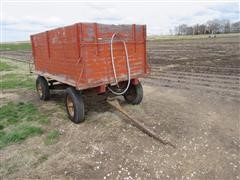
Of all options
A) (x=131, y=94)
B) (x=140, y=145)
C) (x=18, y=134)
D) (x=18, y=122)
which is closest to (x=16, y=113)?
(x=18, y=122)

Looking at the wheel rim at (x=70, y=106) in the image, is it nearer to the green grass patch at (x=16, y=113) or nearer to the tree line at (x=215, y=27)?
the green grass patch at (x=16, y=113)

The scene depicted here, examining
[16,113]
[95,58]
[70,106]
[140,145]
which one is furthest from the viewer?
[16,113]

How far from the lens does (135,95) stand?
6.62 metres

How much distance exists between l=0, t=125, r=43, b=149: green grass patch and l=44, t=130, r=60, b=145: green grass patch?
0.91 feet

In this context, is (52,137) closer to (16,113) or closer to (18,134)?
(18,134)

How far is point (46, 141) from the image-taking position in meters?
4.83

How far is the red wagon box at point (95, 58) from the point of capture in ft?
16.5

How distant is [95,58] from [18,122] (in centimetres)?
252

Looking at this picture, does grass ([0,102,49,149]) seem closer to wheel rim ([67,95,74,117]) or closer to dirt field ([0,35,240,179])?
dirt field ([0,35,240,179])

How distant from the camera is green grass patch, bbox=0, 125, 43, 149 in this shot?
4926mm

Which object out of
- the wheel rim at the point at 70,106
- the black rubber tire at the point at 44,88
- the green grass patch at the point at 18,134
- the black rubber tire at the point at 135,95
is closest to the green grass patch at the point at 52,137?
the green grass patch at the point at 18,134

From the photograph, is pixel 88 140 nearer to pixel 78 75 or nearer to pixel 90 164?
pixel 90 164

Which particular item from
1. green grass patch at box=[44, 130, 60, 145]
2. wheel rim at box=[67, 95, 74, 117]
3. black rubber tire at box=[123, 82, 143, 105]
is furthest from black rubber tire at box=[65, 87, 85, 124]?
black rubber tire at box=[123, 82, 143, 105]

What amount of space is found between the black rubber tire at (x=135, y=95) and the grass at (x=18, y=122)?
89.7 inches
